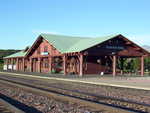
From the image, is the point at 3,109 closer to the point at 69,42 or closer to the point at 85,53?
the point at 85,53

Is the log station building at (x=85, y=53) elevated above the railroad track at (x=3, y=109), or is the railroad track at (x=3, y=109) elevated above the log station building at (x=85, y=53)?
the log station building at (x=85, y=53)

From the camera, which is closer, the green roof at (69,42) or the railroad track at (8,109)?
the railroad track at (8,109)

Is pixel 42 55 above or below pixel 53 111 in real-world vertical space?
above

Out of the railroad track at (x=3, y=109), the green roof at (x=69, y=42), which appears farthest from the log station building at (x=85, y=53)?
the railroad track at (x=3, y=109)

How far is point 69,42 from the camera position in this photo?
156 feet

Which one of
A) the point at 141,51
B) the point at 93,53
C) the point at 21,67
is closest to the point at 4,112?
the point at 93,53

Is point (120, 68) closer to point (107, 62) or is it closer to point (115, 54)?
point (107, 62)

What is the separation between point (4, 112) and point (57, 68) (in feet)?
129

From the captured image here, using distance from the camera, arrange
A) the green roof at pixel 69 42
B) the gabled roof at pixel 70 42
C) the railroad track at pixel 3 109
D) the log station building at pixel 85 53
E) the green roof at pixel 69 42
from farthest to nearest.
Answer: the green roof at pixel 69 42, the green roof at pixel 69 42, the gabled roof at pixel 70 42, the log station building at pixel 85 53, the railroad track at pixel 3 109

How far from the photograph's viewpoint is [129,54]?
138ft

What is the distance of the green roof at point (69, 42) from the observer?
133 ft

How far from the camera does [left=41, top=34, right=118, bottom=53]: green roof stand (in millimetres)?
40638

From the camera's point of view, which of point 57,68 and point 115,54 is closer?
point 115,54

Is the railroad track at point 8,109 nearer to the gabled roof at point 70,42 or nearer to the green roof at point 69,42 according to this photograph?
the gabled roof at point 70,42
